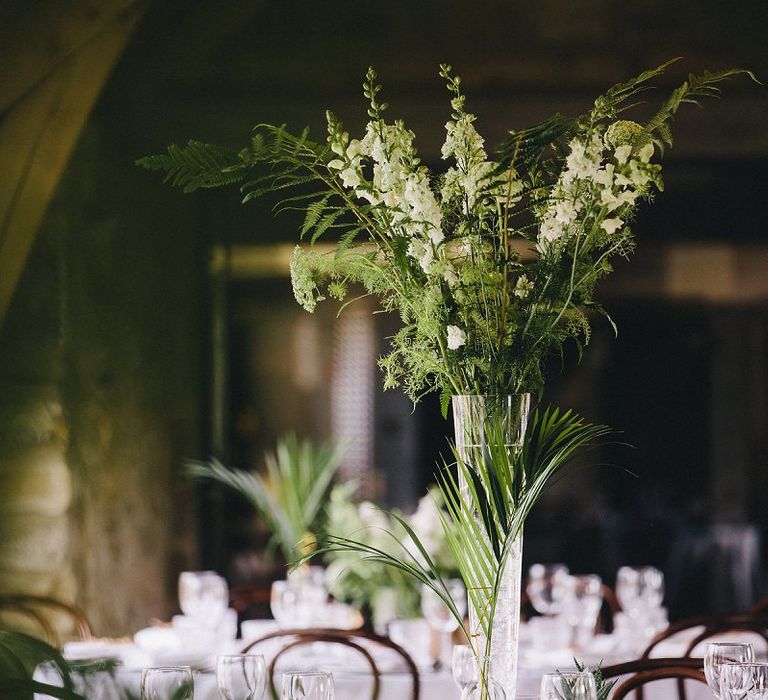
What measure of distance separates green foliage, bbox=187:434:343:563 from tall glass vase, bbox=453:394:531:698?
2.73m

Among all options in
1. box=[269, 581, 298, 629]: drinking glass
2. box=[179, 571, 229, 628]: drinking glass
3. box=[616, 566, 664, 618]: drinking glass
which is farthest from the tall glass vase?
box=[616, 566, 664, 618]: drinking glass

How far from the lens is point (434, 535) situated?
3.65 metres

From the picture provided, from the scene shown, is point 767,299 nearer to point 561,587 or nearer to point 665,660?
point 561,587

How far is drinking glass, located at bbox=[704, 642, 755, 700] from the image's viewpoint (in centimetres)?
185

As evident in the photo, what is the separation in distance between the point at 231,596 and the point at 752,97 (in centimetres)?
335

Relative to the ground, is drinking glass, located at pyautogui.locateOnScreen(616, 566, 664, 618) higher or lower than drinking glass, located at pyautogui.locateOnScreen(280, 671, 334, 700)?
lower

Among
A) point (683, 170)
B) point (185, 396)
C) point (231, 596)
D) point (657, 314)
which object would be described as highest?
point (683, 170)

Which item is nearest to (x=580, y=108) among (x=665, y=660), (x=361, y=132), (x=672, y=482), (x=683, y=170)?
(x=683, y=170)

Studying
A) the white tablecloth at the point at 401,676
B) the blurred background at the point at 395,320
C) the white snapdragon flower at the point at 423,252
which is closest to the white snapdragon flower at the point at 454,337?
the white snapdragon flower at the point at 423,252

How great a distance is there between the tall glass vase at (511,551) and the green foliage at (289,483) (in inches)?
108

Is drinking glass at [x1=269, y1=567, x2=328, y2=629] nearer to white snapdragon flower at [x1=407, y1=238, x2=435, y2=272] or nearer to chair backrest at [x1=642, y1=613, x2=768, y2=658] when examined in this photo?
chair backrest at [x1=642, y1=613, x2=768, y2=658]

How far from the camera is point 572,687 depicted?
1.63 m

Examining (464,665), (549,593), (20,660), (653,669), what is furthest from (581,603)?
(20,660)

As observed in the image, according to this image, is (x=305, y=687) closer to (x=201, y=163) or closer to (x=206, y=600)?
(x=201, y=163)
